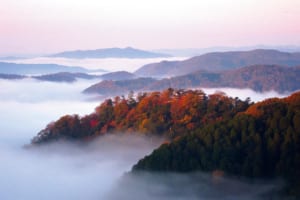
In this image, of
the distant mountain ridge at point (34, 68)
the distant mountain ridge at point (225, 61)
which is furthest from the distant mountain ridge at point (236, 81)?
the distant mountain ridge at point (34, 68)

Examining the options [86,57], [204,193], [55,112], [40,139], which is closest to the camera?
[204,193]

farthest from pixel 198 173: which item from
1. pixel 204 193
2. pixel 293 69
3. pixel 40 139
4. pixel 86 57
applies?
pixel 86 57

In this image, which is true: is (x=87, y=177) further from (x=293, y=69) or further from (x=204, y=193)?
(x=293, y=69)

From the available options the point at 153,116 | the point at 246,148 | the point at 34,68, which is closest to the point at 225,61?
the point at 34,68

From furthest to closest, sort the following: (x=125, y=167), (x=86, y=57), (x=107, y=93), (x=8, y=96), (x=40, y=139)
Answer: (x=86, y=57)
(x=8, y=96)
(x=107, y=93)
(x=40, y=139)
(x=125, y=167)

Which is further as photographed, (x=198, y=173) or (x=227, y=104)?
(x=227, y=104)

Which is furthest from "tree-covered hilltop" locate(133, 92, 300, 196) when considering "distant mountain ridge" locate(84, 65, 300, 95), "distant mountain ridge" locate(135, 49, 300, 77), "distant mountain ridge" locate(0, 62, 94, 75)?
"distant mountain ridge" locate(0, 62, 94, 75)

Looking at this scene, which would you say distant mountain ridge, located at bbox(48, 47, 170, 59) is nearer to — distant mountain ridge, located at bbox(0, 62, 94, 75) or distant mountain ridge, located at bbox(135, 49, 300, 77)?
distant mountain ridge, located at bbox(0, 62, 94, 75)
